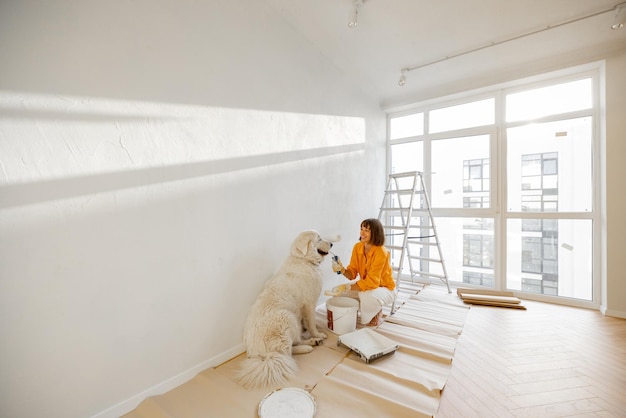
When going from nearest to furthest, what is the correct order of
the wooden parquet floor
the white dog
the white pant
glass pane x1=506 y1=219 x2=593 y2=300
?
1. the wooden parquet floor
2. the white dog
3. the white pant
4. glass pane x1=506 y1=219 x2=593 y2=300

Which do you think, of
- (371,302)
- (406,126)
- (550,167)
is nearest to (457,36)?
(406,126)

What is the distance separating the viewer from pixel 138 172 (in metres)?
1.37

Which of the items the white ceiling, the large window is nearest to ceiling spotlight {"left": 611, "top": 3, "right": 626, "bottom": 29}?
the white ceiling

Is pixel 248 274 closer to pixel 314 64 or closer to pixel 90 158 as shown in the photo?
pixel 90 158

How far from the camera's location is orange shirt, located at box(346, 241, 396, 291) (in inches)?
90.3

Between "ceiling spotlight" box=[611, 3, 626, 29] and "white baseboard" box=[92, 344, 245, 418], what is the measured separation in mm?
4103

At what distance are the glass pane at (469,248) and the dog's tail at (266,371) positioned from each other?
2.95 m

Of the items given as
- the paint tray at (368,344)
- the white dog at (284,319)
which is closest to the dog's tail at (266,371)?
the white dog at (284,319)

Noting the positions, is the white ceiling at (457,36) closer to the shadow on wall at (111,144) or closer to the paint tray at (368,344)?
the shadow on wall at (111,144)

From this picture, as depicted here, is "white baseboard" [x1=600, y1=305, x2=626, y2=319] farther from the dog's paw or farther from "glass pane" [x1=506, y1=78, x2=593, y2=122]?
the dog's paw

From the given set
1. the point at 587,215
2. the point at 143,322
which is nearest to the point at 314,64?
the point at 143,322

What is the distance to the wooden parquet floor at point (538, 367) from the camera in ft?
4.52

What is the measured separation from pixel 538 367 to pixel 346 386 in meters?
1.37

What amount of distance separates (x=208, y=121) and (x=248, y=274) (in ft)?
3.74
